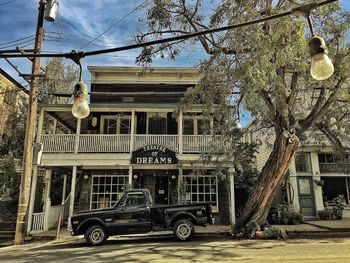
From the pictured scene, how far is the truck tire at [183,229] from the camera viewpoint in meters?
12.1

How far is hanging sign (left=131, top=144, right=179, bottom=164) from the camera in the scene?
1661 centimetres

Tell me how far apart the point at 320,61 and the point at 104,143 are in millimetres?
14312

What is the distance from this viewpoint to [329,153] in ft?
64.6

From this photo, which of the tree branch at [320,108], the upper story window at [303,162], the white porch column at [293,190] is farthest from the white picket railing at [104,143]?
the upper story window at [303,162]

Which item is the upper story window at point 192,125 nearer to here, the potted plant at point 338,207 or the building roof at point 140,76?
the building roof at point 140,76

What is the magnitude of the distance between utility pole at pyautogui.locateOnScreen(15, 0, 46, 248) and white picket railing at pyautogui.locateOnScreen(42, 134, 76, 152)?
331cm

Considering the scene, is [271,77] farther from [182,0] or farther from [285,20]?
[182,0]

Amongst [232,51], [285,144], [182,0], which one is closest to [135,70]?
[182,0]

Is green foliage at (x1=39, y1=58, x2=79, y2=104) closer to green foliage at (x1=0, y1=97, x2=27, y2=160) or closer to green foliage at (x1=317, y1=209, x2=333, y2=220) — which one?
green foliage at (x1=0, y1=97, x2=27, y2=160)

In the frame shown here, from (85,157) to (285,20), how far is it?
11.1 metres

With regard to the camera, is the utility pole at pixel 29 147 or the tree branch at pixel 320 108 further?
the utility pole at pixel 29 147

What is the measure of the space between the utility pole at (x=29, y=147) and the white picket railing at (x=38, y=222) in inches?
80.5

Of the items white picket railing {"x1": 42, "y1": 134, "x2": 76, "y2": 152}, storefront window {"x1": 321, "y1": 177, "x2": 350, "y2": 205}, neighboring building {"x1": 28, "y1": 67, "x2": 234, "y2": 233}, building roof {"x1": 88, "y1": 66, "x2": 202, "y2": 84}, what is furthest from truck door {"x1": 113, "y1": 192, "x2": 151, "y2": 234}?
storefront window {"x1": 321, "y1": 177, "x2": 350, "y2": 205}

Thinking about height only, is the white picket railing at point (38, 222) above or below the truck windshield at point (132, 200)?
below
